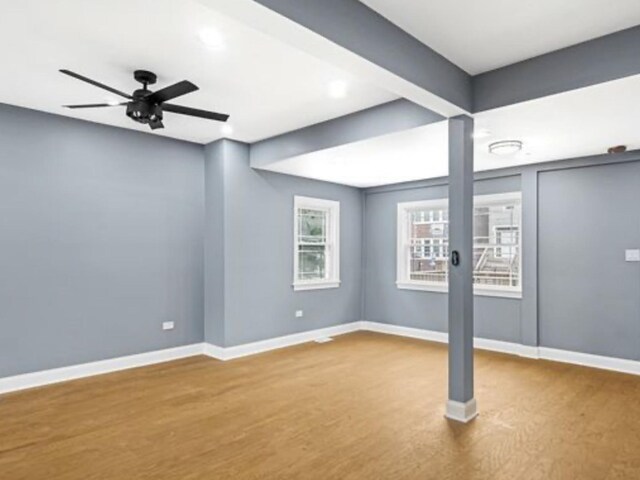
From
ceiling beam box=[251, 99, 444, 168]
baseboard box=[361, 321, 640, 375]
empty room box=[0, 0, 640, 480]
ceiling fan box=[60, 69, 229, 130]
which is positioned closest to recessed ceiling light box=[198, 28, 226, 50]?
empty room box=[0, 0, 640, 480]

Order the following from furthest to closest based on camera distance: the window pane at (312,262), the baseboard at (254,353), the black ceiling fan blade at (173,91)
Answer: the window pane at (312,262)
the baseboard at (254,353)
the black ceiling fan blade at (173,91)

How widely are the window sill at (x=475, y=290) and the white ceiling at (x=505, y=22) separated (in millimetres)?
3387

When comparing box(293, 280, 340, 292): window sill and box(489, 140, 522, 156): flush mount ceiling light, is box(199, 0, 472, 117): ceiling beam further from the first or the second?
box(293, 280, 340, 292): window sill

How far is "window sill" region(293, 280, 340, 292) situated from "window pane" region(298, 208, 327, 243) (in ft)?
2.16

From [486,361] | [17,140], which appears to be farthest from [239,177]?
[486,361]

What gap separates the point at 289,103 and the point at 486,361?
149 inches

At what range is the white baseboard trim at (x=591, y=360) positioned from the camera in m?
4.58

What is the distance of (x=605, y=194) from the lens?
479 centimetres

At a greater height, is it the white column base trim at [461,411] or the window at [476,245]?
the window at [476,245]

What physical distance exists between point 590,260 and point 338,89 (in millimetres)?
3666

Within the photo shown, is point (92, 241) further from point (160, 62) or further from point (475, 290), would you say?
point (475, 290)

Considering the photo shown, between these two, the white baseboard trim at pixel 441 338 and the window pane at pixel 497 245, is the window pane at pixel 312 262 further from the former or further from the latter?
the window pane at pixel 497 245

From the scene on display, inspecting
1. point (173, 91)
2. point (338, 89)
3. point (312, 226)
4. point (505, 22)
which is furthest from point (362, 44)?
point (312, 226)

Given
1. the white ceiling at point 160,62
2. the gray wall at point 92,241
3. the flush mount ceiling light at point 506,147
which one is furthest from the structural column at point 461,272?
the gray wall at point 92,241
